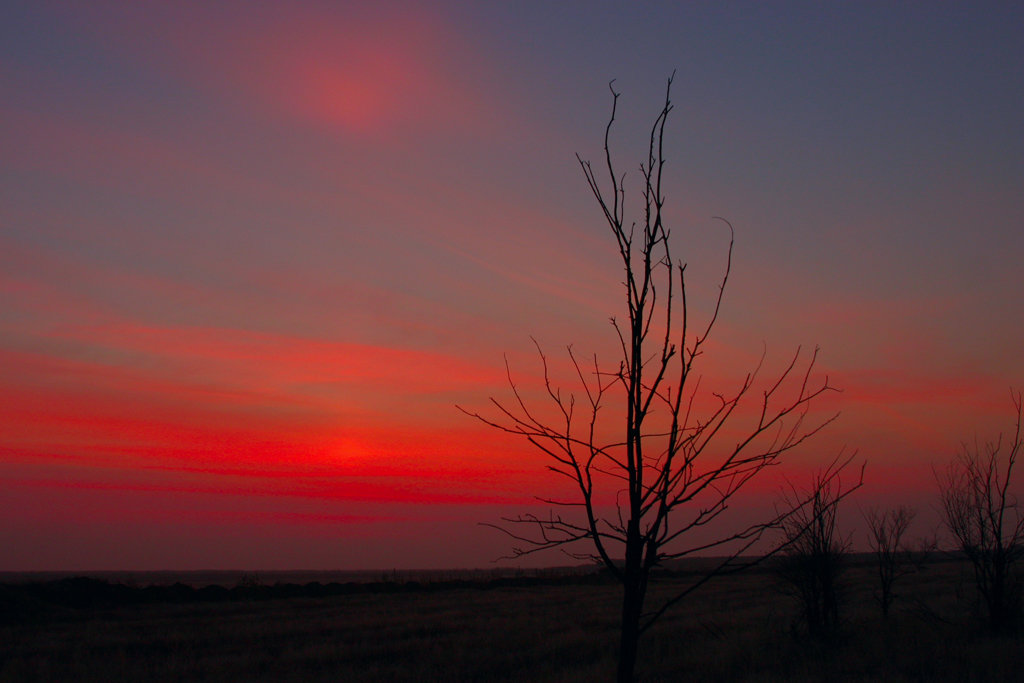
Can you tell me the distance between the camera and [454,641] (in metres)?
19.9

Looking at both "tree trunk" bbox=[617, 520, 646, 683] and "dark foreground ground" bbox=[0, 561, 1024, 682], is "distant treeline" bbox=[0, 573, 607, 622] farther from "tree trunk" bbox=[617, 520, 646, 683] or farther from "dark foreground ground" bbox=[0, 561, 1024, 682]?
"tree trunk" bbox=[617, 520, 646, 683]

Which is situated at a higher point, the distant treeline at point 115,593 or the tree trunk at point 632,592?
the tree trunk at point 632,592

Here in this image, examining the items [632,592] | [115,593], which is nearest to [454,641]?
[632,592]

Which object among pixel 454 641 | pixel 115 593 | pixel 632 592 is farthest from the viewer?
pixel 115 593

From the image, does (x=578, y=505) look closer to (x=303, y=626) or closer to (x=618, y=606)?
(x=303, y=626)

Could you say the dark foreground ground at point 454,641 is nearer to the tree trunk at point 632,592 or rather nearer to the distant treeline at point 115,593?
the distant treeline at point 115,593

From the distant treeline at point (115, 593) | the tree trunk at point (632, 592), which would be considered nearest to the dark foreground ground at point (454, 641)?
the distant treeline at point (115, 593)

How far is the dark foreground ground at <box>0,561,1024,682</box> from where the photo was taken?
14664 millimetres

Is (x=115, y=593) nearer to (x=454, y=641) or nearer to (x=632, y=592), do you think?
(x=454, y=641)

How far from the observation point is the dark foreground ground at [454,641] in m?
14.7

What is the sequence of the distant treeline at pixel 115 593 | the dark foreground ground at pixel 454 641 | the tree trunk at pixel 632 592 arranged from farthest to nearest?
1. the distant treeline at pixel 115 593
2. the dark foreground ground at pixel 454 641
3. the tree trunk at pixel 632 592

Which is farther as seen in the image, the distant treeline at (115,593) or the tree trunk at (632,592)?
the distant treeline at (115,593)

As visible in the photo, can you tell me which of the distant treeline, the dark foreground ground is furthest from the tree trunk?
the distant treeline

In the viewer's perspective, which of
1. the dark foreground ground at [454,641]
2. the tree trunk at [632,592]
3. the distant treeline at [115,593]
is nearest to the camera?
the tree trunk at [632,592]
